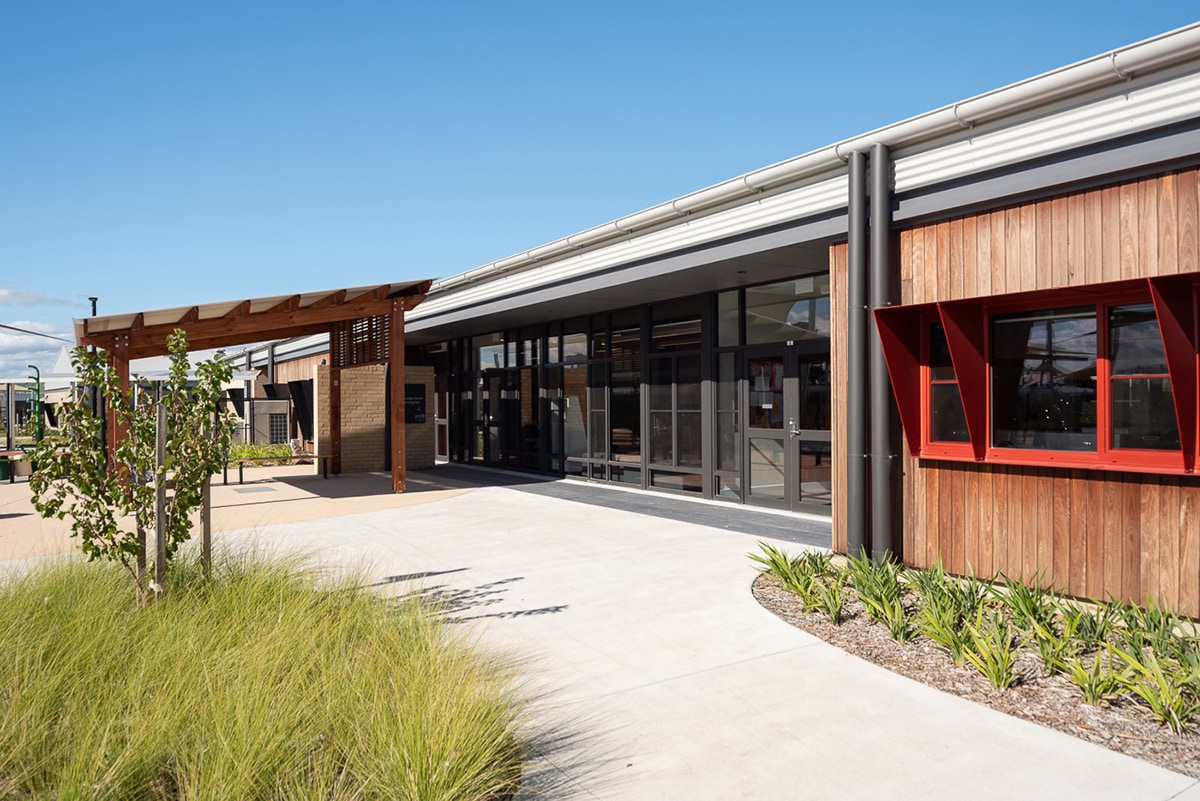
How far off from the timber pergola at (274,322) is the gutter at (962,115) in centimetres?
543

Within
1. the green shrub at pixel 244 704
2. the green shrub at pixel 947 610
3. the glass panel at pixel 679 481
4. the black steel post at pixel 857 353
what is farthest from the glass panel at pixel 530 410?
the green shrub at pixel 244 704

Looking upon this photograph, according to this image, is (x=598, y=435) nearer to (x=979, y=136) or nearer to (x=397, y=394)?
(x=397, y=394)

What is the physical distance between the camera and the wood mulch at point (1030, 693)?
371cm

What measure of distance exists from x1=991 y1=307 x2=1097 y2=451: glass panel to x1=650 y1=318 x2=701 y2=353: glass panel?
20.6ft

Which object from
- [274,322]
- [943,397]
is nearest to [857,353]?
[943,397]

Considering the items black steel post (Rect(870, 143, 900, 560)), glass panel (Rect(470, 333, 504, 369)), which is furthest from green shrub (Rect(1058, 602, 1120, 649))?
glass panel (Rect(470, 333, 504, 369))

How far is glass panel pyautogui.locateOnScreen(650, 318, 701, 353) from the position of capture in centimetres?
1277

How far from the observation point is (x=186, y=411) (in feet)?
18.5

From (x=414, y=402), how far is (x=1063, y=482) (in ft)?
50.4

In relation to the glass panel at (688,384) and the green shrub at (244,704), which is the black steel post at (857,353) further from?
the glass panel at (688,384)

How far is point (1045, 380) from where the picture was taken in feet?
21.1

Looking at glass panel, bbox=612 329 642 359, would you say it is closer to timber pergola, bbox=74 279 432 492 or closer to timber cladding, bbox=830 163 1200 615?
timber pergola, bbox=74 279 432 492

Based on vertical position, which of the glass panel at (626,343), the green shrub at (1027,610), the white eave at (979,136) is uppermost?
the white eave at (979,136)

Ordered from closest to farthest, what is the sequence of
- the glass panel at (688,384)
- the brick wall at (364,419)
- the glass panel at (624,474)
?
1. the glass panel at (688,384)
2. the glass panel at (624,474)
3. the brick wall at (364,419)
